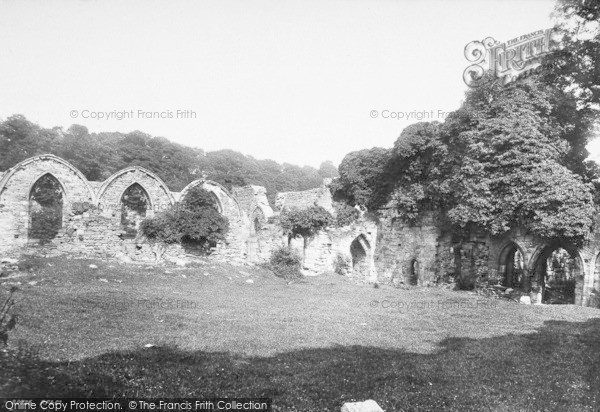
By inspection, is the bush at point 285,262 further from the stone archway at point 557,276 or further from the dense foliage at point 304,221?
the stone archway at point 557,276

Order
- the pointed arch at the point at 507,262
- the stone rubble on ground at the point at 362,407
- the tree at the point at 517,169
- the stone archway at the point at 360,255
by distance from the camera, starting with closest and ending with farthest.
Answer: the stone rubble on ground at the point at 362,407 < the tree at the point at 517,169 < the pointed arch at the point at 507,262 < the stone archway at the point at 360,255

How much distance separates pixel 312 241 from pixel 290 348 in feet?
53.4

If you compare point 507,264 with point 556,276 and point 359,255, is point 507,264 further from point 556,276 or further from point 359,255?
point 556,276

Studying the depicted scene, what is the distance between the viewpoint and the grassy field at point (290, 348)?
5.77m

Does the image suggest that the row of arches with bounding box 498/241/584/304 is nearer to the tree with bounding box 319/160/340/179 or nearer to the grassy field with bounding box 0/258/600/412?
the grassy field with bounding box 0/258/600/412

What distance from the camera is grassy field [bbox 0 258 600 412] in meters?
5.77

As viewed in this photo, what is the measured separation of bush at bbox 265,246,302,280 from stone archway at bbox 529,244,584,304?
38.1ft

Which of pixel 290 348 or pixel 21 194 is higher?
pixel 21 194

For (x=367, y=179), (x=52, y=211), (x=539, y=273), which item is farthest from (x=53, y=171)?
(x=52, y=211)

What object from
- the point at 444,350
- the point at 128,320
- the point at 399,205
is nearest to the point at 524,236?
the point at 399,205

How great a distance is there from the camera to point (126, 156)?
55.6 metres

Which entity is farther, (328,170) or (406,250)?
(328,170)

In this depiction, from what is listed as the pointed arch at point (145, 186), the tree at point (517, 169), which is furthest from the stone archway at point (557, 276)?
the pointed arch at point (145, 186)

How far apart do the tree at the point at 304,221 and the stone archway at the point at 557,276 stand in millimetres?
11219
